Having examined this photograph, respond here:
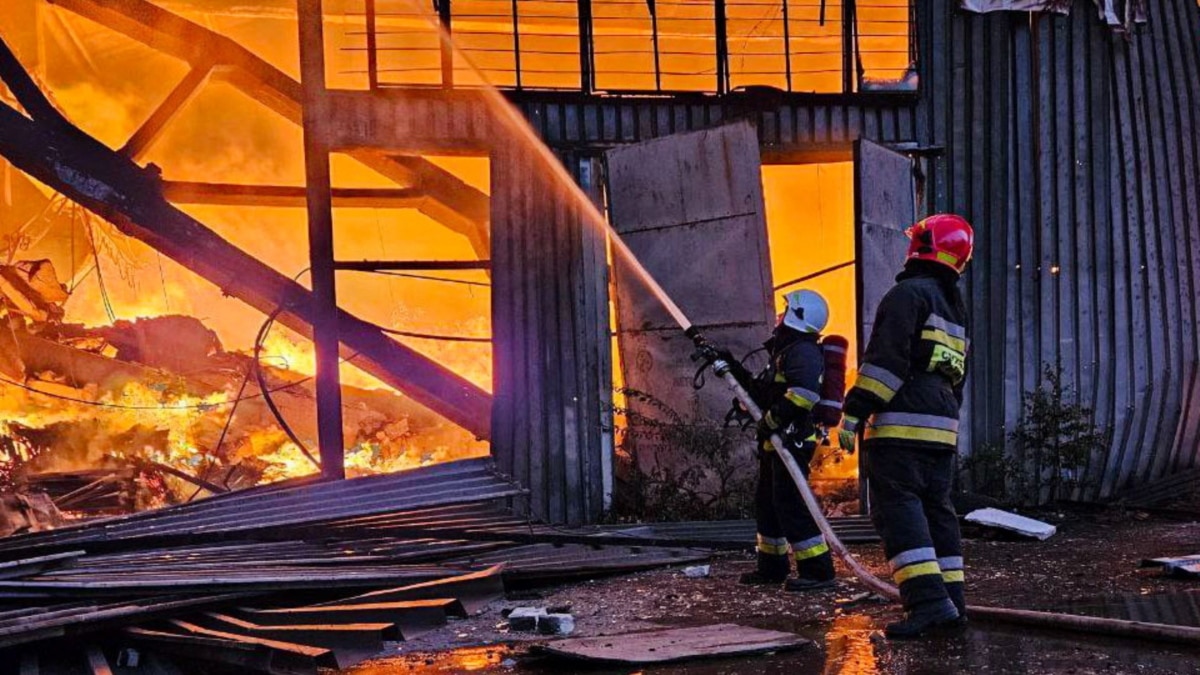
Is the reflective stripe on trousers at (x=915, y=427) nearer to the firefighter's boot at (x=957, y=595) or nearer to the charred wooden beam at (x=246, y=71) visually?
the firefighter's boot at (x=957, y=595)

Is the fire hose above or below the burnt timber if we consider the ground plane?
below

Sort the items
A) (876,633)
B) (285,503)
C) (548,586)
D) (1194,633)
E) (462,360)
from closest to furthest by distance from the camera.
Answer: (1194,633) < (876,633) < (548,586) < (285,503) < (462,360)

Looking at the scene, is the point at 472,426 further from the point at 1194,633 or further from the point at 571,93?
the point at 1194,633

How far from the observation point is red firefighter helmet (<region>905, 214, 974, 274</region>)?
247 inches

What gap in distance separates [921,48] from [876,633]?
6948 millimetres

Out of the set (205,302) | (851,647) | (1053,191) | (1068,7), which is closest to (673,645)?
(851,647)

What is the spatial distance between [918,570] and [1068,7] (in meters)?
7.56

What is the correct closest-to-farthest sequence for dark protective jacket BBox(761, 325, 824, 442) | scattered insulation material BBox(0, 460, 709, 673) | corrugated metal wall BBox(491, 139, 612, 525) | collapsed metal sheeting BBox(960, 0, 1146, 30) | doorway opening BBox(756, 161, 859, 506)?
1. scattered insulation material BBox(0, 460, 709, 673)
2. dark protective jacket BBox(761, 325, 824, 442)
3. corrugated metal wall BBox(491, 139, 612, 525)
4. collapsed metal sheeting BBox(960, 0, 1146, 30)
5. doorway opening BBox(756, 161, 859, 506)

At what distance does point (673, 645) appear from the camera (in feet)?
18.3

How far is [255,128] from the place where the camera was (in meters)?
13.4

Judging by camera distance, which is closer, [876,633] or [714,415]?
[876,633]

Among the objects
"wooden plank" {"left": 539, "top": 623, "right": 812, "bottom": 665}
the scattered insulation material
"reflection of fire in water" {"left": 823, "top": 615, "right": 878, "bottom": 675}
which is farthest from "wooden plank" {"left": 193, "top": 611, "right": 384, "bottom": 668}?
"reflection of fire in water" {"left": 823, "top": 615, "right": 878, "bottom": 675}

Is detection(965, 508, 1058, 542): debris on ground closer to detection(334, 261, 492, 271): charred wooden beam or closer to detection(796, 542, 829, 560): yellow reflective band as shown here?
detection(796, 542, 829, 560): yellow reflective band

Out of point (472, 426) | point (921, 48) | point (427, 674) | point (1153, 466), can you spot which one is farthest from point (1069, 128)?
point (427, 674)
